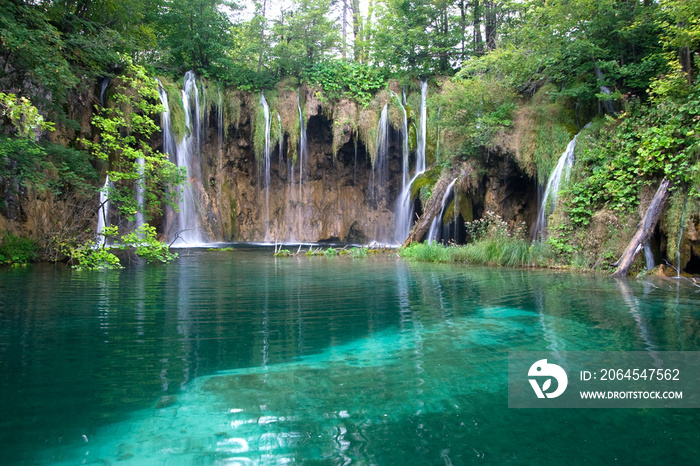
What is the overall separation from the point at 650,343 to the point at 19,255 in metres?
12.9

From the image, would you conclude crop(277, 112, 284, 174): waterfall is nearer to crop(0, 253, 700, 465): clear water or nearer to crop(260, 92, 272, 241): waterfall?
crop(260, 92, 272, 241): waterfall

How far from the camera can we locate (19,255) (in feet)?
34.1

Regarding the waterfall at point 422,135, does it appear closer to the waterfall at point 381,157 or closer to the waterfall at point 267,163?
the waterfall at point 381,157

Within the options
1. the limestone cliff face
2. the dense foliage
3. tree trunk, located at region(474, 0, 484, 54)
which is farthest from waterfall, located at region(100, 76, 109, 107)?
tree trunk, located at region(474, 0, 484, 54)

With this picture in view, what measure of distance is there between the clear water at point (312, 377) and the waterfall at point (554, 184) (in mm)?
5806

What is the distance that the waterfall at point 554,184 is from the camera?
→ 1176cm

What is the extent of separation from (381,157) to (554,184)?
12.9 meters

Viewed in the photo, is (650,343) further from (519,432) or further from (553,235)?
(553,235)

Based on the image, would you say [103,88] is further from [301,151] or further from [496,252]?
[496,252]

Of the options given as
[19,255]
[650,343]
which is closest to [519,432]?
[650,343]

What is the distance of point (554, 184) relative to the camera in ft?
39.4

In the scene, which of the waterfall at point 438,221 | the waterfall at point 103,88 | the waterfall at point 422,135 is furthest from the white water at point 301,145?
the waterfall at point 438,221

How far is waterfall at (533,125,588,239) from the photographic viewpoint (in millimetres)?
11758

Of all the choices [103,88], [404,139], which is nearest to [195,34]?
[103,88]
